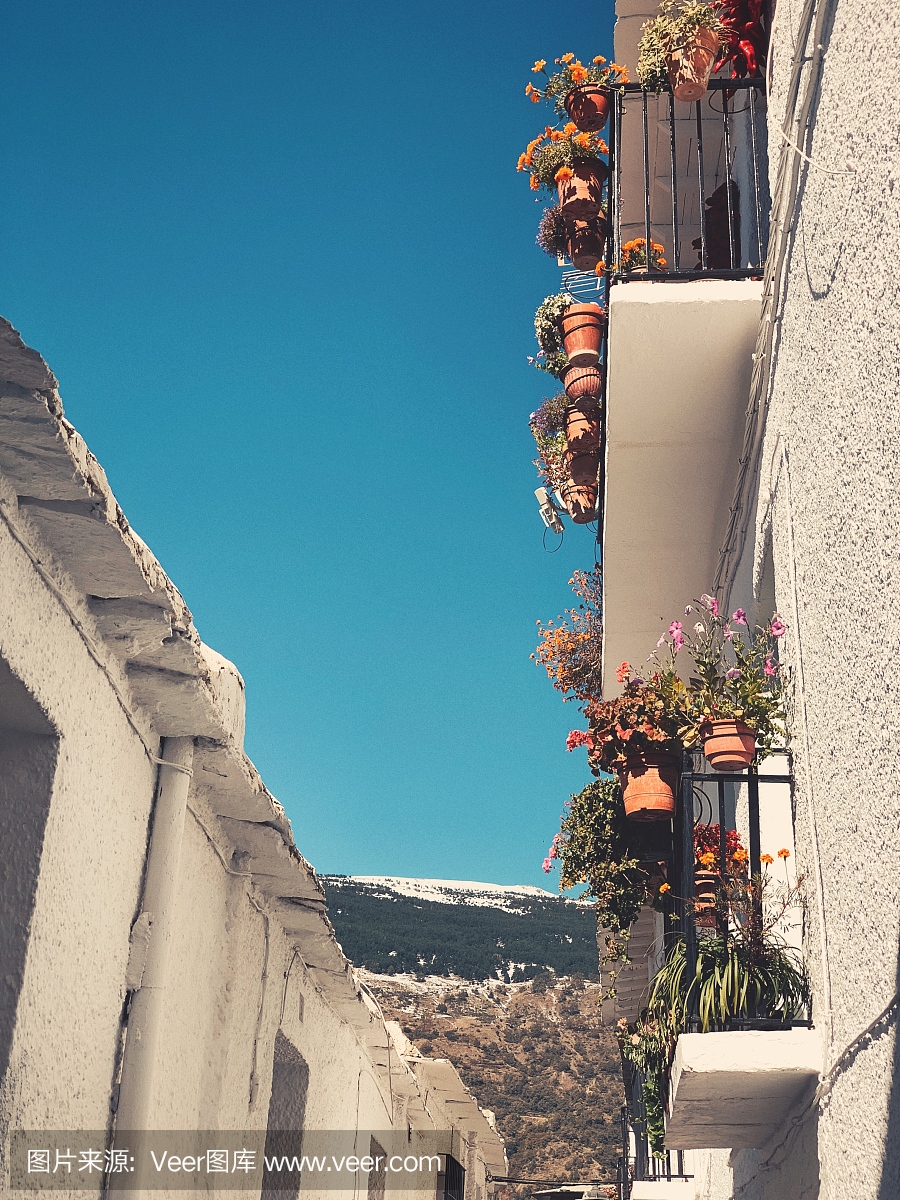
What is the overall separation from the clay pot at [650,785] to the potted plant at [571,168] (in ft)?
14.2

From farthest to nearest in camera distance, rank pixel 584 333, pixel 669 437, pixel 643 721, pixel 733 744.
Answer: pixel 584 333
pixel 669 437
pixel 643 721
pixel 733 744

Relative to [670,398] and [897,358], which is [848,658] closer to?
[897,358]

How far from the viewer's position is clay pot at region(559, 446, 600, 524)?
28.7 ft

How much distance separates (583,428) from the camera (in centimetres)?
851

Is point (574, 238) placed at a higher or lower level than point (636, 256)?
higher

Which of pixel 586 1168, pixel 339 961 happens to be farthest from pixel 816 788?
pixel 586 1168

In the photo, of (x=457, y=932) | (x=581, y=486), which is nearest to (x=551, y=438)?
(x=581, y=486)

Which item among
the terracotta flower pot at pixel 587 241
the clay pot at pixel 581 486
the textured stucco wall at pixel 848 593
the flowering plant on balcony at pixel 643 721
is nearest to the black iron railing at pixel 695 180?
the terracotta flower pot at pixel 587 241

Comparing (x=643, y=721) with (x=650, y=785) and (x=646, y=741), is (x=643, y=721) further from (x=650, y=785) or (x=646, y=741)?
(x=650, y=785)

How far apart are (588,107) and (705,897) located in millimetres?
5360

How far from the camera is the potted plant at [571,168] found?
8414mm

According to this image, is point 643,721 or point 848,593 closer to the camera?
point 848,593

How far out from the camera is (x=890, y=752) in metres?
3.30

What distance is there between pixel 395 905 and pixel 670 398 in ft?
128
